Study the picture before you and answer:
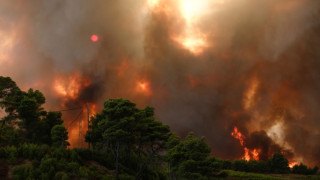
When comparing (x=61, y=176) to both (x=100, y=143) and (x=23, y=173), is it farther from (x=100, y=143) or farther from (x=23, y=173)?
(x=100, y=143)

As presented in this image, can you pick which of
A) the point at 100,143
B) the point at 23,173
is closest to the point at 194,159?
the point at 100,143

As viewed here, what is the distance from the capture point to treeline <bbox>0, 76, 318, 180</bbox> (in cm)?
3459

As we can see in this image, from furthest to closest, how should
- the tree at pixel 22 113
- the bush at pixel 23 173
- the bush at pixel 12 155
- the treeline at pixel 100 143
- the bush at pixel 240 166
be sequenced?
the bush at pixel 240 166, the tree at pixel 22 113, the treeline at pixel 100 143, the bush at pixel 12 155, the bush at pixel 23 173

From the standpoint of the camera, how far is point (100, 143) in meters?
54.0

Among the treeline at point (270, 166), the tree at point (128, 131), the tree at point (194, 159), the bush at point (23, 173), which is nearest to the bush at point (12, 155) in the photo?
the bush at point (23, 173)

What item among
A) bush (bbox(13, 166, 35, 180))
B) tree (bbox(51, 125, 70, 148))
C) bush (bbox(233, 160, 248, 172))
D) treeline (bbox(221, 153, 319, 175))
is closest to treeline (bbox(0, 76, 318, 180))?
tree (bbox(51, 125, 70, 148))

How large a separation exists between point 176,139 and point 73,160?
60.2 feet

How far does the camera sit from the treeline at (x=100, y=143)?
34594mm

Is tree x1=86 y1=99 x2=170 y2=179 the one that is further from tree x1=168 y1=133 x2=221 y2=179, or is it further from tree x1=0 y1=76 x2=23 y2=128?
tree x1=0 y1=76 x2=23 y2=128

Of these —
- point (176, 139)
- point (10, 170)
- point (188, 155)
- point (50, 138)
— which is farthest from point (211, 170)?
point (50, 138)

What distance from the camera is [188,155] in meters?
42.1

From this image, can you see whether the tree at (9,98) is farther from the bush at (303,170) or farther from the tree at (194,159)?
the bush at (303,170)

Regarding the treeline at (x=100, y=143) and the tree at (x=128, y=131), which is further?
the tree at (x=128, y=131)

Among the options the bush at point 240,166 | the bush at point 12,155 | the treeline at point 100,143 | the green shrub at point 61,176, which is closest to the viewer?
the green shrub at point 61,176
